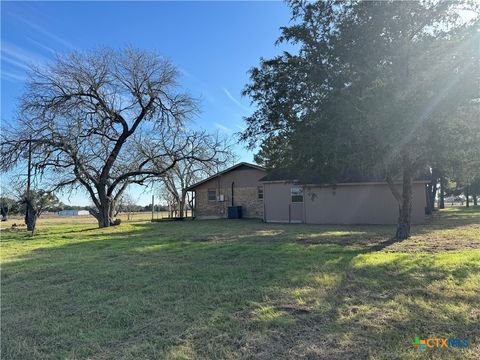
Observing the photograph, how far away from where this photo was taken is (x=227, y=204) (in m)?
28.0

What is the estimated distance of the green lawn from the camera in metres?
3.63

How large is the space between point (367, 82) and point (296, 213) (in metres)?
13.0

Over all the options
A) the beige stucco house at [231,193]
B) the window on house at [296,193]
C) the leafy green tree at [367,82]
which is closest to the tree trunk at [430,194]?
the window on house at [296,193]

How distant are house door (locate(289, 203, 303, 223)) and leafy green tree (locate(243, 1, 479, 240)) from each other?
10.3m

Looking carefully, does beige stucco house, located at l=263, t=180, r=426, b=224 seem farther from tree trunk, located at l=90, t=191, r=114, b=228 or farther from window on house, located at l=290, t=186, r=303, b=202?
tree trunk, located at l=90, t=191, r=114, b=228

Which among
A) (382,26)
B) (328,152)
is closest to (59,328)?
(328,152)

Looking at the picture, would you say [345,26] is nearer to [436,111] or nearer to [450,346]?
[436,111]

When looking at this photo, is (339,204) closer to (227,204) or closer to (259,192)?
(259,192)

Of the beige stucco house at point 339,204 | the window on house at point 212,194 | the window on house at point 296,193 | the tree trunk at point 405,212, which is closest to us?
the tree trunk at point 405,212

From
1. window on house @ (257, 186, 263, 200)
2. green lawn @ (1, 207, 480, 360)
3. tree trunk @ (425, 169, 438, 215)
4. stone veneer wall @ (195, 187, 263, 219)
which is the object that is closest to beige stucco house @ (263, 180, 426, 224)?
window on house @ (257, 186, 263, 200)

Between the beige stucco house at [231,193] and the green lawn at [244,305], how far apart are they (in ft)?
59.2

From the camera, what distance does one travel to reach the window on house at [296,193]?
21.1 meters

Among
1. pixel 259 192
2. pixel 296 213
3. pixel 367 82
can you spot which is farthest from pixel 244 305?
pixel 259 192

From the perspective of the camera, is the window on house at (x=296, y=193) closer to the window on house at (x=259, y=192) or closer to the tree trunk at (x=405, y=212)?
the window on house at (x=259, y=192)
